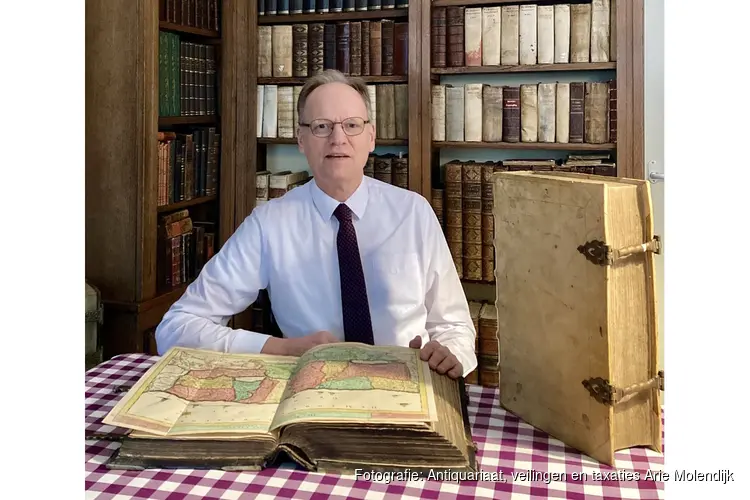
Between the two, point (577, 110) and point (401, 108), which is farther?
point (401, 108)

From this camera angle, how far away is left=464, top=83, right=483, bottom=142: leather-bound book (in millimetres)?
2412

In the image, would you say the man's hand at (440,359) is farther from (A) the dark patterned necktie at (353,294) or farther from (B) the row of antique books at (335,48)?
(B) the row of antique books at (335,48)

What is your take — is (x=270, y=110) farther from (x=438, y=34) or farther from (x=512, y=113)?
(x=512, y=113)

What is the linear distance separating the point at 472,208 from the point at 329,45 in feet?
2.61

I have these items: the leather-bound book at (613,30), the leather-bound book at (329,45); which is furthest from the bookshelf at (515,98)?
the leather-bound book at (329,45)

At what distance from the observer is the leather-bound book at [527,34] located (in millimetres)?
2314

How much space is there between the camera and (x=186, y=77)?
99.7 inches

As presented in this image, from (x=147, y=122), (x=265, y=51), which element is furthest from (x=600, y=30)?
(x=147, y=122)

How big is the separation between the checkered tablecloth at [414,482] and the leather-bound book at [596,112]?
1.69 metres

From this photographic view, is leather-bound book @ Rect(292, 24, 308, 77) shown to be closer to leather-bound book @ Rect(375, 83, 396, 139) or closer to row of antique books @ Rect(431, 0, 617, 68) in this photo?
leather-bound book @ Rect(375, 83, 396, 139)

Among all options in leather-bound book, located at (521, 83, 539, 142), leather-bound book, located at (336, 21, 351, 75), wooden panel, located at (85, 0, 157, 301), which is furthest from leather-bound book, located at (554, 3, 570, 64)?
wooden panel, located at (85, 0, 157, 301)
